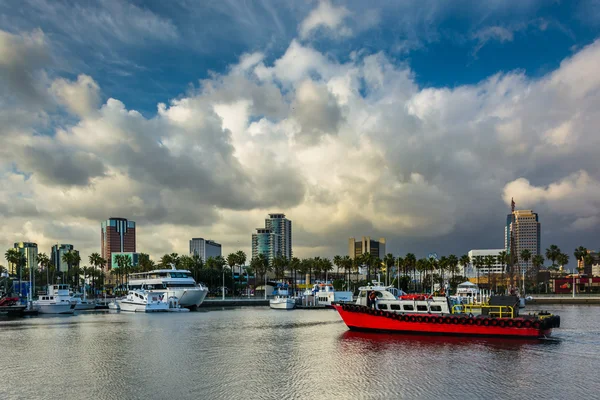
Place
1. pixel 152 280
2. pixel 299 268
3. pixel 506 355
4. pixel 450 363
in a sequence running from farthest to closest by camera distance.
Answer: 1. pixel 299 268
2. pixel 152 280
3. pixel 506 355
4. pixel 450 363

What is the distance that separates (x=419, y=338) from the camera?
54.9 metres

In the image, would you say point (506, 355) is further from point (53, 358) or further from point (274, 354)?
point (53, 358)

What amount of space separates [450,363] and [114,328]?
4732 cm

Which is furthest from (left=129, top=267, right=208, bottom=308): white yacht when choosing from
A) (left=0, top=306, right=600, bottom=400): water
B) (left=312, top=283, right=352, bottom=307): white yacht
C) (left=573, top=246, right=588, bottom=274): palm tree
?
(left=573, top=246, right=588, bottom=274): palm tree

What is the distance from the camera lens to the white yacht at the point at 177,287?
111125 mm

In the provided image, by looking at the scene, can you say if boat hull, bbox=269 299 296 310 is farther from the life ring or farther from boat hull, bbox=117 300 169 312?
the life ring

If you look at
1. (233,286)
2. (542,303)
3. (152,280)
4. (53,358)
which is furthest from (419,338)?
(233,286)

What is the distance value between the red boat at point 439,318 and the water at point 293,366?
185cm

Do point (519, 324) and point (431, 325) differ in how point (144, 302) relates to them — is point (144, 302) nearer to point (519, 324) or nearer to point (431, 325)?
point (431, 325)

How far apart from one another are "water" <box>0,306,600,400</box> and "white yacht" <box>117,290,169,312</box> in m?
43.4

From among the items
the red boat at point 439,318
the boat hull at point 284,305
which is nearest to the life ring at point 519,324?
the red boat at point 439,318

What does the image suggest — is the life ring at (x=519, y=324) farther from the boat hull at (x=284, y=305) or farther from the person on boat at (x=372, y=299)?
the boat hull at (x=284, y=305)

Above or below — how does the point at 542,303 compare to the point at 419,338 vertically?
below

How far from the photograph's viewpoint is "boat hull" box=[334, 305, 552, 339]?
174ft
